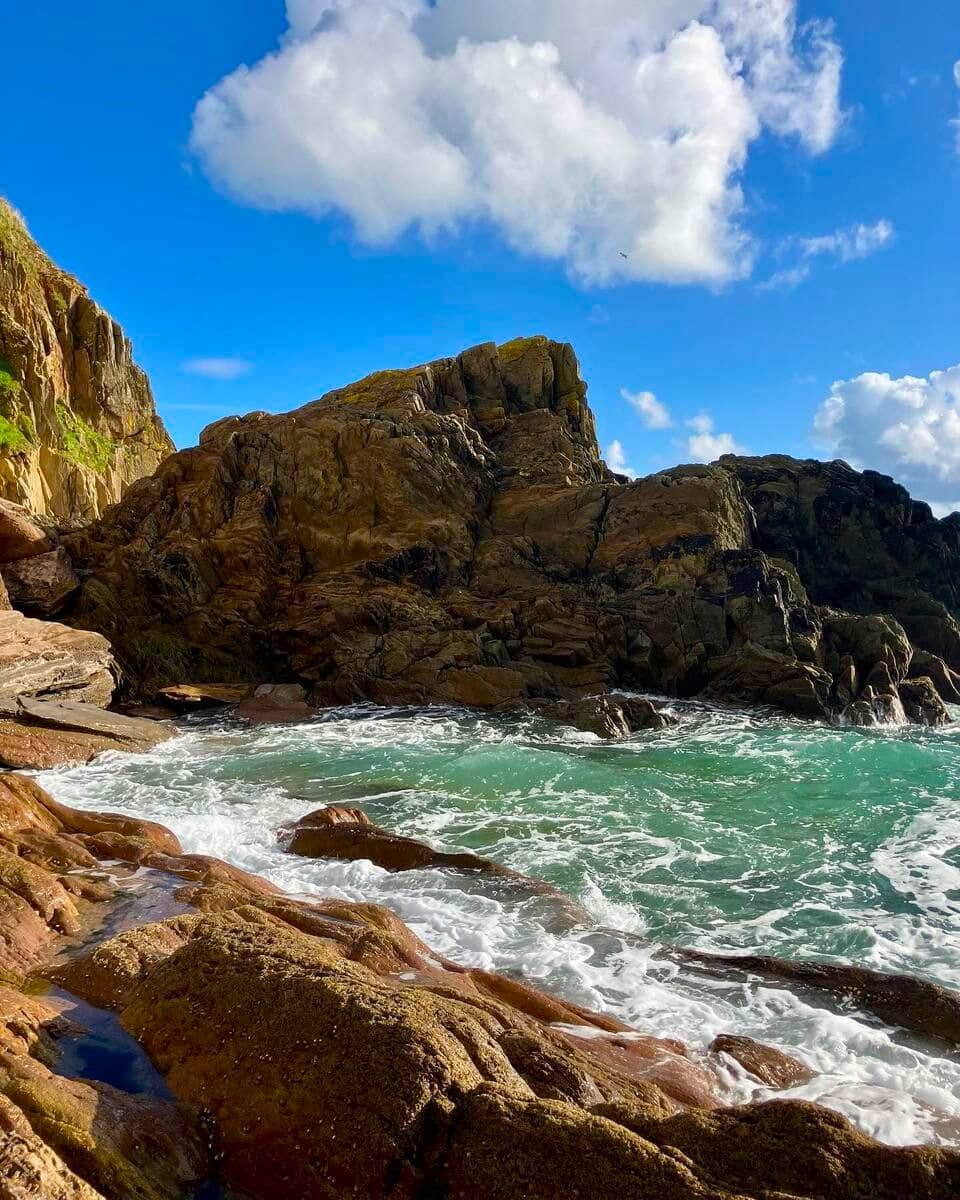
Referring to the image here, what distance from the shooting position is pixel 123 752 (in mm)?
17969

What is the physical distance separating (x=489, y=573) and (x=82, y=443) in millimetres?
28897

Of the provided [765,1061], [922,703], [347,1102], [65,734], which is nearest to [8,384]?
[65,734]

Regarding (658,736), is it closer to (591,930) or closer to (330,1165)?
(591,930)

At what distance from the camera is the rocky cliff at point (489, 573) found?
26.7m

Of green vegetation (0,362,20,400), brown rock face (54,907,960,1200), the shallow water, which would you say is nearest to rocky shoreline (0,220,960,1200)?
brown rock face (54,907,960,1200)

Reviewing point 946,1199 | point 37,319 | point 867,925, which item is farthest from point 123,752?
point 37,319

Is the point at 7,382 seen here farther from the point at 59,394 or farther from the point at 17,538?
the point at 17,538

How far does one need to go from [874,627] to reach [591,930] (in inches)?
962

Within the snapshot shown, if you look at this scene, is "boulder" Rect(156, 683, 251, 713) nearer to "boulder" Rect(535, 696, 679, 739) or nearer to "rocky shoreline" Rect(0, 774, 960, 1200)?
"boulder" Rect(535, 696, 679, 739)

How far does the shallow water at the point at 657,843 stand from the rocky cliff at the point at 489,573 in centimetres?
389

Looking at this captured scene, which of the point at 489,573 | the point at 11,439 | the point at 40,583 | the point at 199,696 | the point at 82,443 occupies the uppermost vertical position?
the point at 82,443

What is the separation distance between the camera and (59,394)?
4269 cm

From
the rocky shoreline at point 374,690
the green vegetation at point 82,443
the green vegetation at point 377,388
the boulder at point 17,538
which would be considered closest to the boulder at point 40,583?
the rocky shoreline at point 374,690

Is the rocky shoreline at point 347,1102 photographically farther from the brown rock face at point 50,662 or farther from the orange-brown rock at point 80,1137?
the brown rock face at point 50,662
